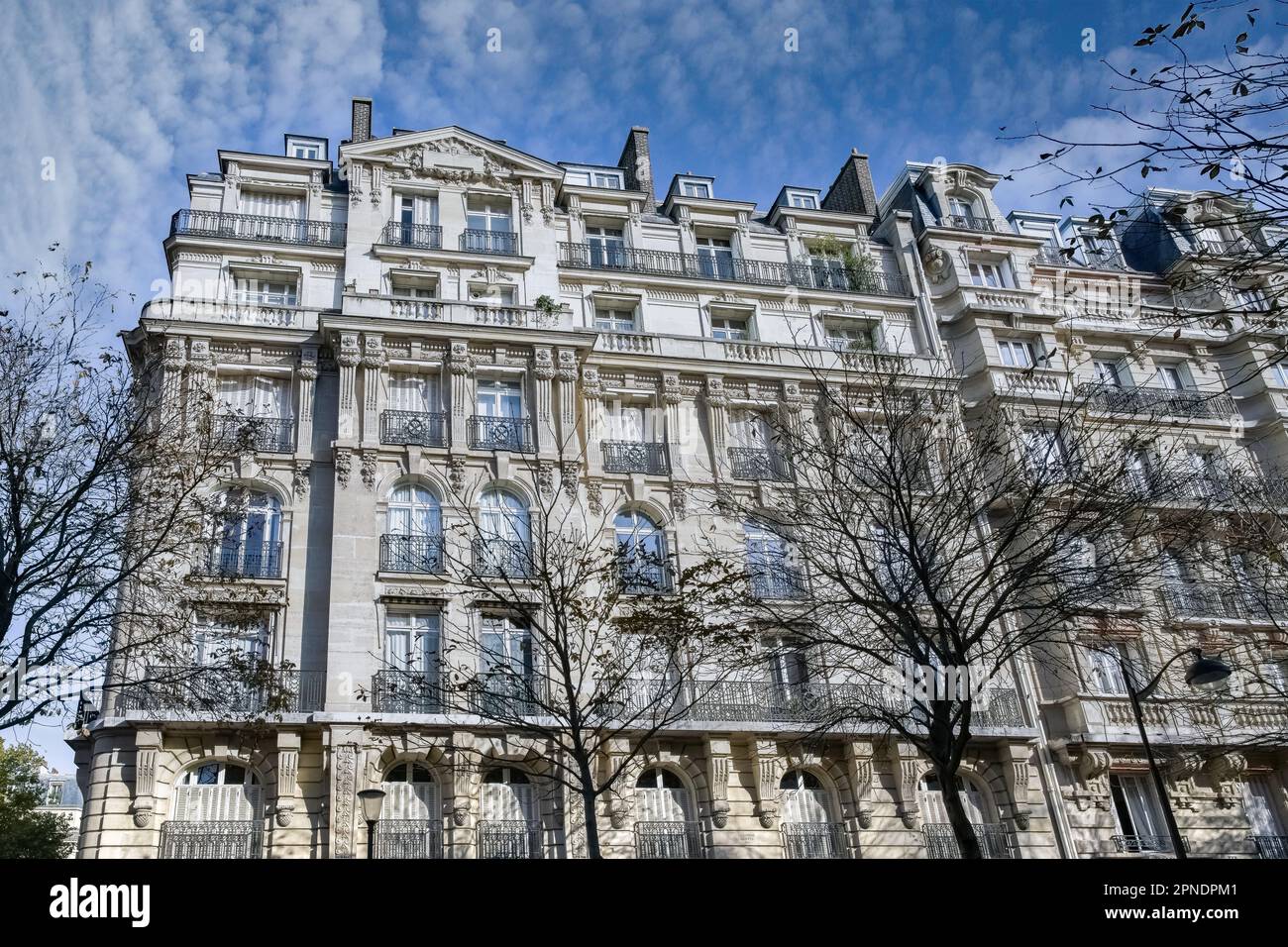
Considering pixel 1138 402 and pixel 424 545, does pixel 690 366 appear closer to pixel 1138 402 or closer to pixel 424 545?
pixel 424 545

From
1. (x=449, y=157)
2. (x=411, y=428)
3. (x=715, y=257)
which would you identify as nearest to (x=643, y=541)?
(x=411, y=428)

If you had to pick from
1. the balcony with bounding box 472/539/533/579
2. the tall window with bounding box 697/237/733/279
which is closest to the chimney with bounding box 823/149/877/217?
the tall window with bounding box 697/237/733/279

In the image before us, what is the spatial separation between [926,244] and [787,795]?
17433mm

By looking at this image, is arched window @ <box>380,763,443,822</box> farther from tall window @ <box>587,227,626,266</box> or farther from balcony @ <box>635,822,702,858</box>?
tall window @ <box>587,227,626,266</box>

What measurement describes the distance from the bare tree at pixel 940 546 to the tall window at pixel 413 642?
7.04 metres

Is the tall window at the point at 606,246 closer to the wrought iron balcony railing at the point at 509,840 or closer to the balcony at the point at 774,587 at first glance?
the balcony at the point at 774,587

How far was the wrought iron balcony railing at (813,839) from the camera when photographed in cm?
2219

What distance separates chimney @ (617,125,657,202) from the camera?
32656 mm

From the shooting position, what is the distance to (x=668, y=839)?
70.8ft

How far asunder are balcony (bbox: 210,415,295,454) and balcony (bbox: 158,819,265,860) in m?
7.01

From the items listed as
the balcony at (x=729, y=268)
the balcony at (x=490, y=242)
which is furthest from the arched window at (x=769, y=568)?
the balcony at (x=490, y=242)

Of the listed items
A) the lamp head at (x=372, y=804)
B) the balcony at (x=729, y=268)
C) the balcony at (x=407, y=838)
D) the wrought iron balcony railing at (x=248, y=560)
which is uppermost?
the balcony at (x=729, y=268)

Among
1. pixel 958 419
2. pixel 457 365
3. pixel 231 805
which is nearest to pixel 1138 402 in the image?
pixel 958 419
